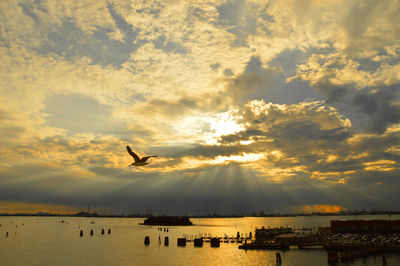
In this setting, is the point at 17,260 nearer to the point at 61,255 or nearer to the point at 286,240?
the point at 61,255

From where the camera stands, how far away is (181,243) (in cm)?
8956

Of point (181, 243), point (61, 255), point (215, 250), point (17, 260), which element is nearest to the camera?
point (17, 260)

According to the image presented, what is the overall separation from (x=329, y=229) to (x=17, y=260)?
8729 cm

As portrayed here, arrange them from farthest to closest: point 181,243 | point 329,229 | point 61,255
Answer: point 329,229
point 181,243
point 61,255

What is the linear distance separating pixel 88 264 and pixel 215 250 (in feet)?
104

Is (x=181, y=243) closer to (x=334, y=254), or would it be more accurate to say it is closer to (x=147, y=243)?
(x=147, y=243)

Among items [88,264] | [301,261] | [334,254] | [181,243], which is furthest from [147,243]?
[334,254]

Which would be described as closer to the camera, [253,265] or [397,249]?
[253,265]

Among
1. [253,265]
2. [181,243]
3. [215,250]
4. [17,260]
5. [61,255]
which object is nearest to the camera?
[253,265]

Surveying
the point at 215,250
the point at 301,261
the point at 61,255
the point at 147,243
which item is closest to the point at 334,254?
the point at 301,261

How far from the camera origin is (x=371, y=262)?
60219 mm

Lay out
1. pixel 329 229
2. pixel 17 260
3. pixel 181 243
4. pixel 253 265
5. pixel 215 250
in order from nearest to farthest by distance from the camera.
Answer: pixel 253 265 → pixel 17 260 → pixel 215 250 → pixel 181 243 → pixel 329 229

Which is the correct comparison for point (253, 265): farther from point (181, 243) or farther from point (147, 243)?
point (147, 243)

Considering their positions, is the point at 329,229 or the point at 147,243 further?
the point at 329,229
